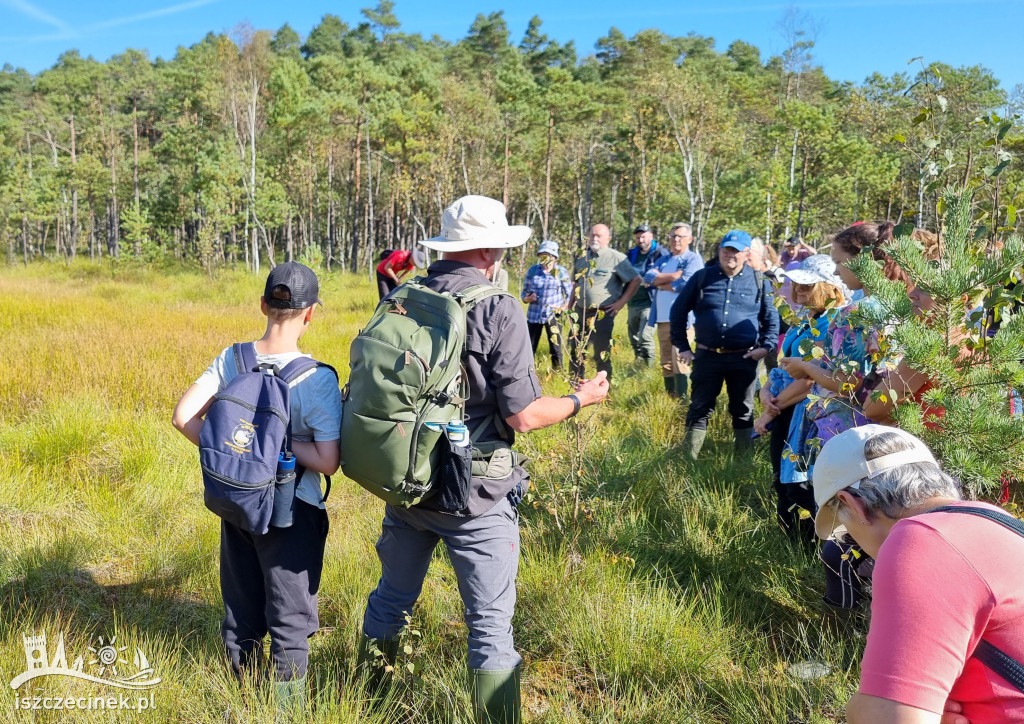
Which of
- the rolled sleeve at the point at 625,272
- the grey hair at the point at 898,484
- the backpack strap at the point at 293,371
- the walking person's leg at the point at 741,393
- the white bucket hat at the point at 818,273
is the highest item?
the rolled sleeve at the point at 625,272

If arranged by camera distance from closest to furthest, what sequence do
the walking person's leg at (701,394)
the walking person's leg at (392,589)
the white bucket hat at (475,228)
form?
the white bucket hat at (475,228) → the walking person's leg at (392,589) → the walking person's leg at (701,394)

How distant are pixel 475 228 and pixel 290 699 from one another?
165 centimetres

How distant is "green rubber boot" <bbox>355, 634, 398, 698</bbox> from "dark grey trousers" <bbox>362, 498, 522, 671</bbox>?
0.84ft

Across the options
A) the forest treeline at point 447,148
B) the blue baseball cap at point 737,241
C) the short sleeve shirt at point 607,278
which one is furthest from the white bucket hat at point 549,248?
the forest treeline at point 447,148

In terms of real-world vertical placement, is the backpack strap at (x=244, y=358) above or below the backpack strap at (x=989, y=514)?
above

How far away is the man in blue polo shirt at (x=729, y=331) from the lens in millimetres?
4715

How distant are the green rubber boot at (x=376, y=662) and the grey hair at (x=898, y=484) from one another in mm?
1681

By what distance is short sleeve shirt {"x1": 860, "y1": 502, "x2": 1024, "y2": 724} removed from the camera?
110 cm

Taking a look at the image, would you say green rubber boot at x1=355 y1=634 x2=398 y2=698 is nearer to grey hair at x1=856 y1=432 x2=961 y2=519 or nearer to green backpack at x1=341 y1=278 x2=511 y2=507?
green backpack at x1=341 y1=278 x2=511 y2=507

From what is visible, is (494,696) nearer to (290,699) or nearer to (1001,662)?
(290,699)

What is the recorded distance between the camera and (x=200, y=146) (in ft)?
113

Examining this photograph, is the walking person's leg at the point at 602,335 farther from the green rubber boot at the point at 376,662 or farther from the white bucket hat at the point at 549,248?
the green rubber boot at the point at 376,662

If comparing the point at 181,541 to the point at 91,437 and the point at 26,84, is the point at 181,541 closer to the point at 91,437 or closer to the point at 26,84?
the point at 91,437

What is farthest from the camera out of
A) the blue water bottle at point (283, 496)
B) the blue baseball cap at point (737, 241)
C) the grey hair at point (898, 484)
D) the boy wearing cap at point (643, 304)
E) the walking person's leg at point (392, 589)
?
the boy wearing cap at point (643, 304)
